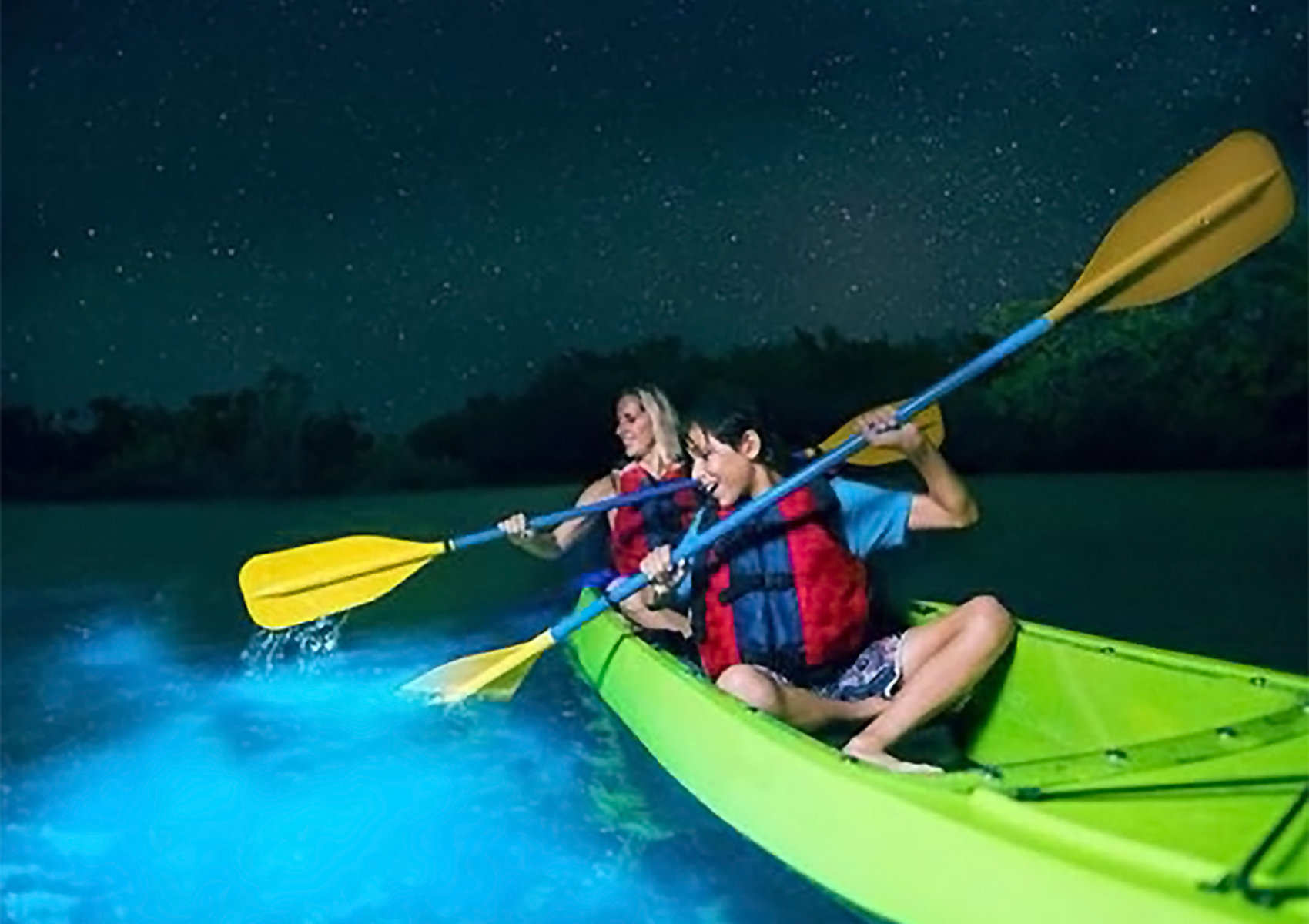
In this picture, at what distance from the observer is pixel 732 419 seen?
176cm

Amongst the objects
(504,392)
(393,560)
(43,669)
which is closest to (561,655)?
(393,560)

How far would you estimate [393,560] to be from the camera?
7.42 ft

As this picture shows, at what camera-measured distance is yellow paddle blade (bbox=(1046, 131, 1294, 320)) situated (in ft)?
5.64

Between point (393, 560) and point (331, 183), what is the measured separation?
2210mm

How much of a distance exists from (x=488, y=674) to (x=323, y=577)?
35cm

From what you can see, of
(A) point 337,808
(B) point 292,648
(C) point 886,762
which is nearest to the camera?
(C) point 886,762

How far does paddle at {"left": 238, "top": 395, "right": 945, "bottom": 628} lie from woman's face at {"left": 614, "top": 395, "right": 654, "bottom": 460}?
0.08 m

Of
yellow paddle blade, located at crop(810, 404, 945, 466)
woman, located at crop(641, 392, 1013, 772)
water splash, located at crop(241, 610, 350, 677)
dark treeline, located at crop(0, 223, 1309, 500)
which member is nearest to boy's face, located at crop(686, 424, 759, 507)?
woman, located at crop(641, 392, 1013, 772)

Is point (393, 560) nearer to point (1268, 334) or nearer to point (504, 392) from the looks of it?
point (504, 392)

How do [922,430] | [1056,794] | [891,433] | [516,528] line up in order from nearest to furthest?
[1056,794]
[891,433]
[922,430]
[516,528]

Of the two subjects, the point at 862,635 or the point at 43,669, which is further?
the point at 43,669

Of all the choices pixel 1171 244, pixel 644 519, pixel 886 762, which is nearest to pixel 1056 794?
pixel 886 762

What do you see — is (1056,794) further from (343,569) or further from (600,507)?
(343,569)

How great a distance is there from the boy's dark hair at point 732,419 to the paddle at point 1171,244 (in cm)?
7
